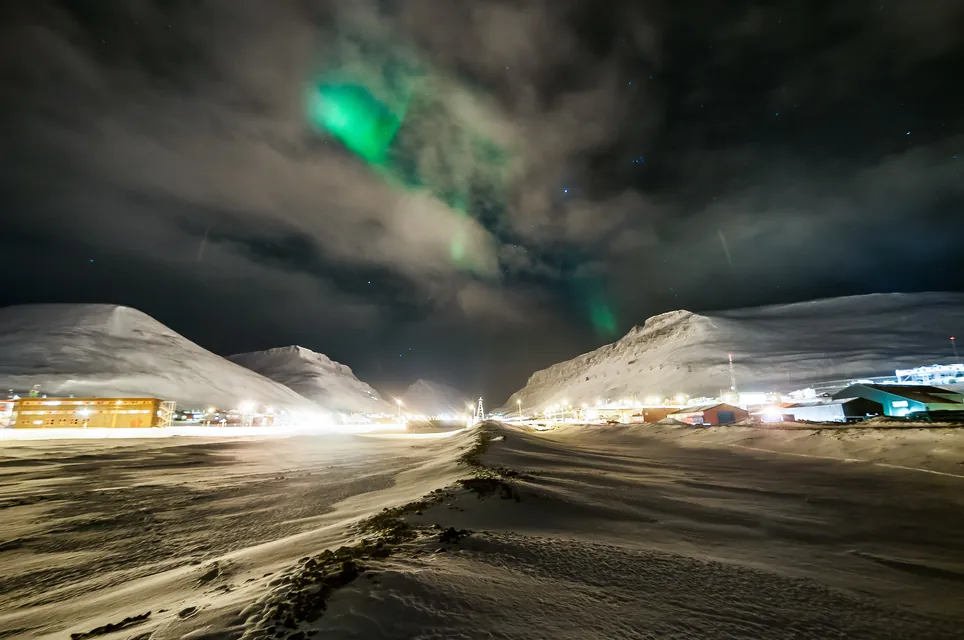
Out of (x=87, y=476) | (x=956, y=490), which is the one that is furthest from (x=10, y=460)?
(x=956, y=490)

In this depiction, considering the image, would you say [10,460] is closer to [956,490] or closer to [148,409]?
[148,409]

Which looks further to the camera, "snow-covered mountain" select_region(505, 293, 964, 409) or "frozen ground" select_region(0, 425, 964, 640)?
"snow-covered mountain" select_region(505, 293, 964, 409)

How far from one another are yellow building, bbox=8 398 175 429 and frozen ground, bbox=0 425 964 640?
61465 millimetres

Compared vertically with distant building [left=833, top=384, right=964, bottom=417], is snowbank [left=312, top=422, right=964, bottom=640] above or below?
below

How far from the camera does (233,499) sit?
14922 millimetres

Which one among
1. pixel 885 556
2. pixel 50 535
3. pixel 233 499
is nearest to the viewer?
pixel 885 556

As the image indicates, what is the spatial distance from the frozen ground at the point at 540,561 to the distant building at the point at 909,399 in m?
38.5

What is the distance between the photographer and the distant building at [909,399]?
41.4 metres

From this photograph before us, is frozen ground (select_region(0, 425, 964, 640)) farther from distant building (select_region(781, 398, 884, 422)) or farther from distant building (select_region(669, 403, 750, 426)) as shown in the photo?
distant building (select_region(669, 403, 750, 426))

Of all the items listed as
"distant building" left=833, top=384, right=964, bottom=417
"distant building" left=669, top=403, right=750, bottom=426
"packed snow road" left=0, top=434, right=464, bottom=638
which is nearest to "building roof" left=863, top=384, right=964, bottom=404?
"distant building" left=833, top=384, right=964, bottom=417

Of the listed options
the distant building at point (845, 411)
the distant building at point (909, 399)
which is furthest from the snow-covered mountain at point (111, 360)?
the distant building at point (909, 399)

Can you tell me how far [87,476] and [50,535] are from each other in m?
17.4

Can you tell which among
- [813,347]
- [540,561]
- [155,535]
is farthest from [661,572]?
[813,347]

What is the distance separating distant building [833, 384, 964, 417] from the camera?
41406mm
